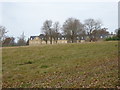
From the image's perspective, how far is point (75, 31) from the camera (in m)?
63.2

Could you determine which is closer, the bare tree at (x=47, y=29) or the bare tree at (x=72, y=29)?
the bare tree at (x=72, y=29)

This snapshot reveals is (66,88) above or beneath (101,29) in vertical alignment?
beneath

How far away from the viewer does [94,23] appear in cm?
7138

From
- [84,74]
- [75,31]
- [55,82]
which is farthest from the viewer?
[75,31]

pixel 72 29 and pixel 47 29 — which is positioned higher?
pixel 47 29

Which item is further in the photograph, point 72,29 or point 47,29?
point 47,29

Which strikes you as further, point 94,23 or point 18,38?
point 18,38

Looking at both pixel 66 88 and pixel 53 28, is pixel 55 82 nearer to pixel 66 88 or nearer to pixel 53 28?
pixel 66 88

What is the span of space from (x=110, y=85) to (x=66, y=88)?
5.63 feet

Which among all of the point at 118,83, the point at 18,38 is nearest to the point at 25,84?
the point at 118,83

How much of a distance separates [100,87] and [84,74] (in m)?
2.74

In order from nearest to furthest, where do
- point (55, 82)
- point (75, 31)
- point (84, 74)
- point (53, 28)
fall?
point (55, 82), point (84, 74), point (75, 31), point (53, 28)

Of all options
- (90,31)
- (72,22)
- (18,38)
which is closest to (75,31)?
(72,22)

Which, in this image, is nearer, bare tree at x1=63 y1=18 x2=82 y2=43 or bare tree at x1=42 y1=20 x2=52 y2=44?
bare tree at x1=63 y1=18 x2=82 y2=43
